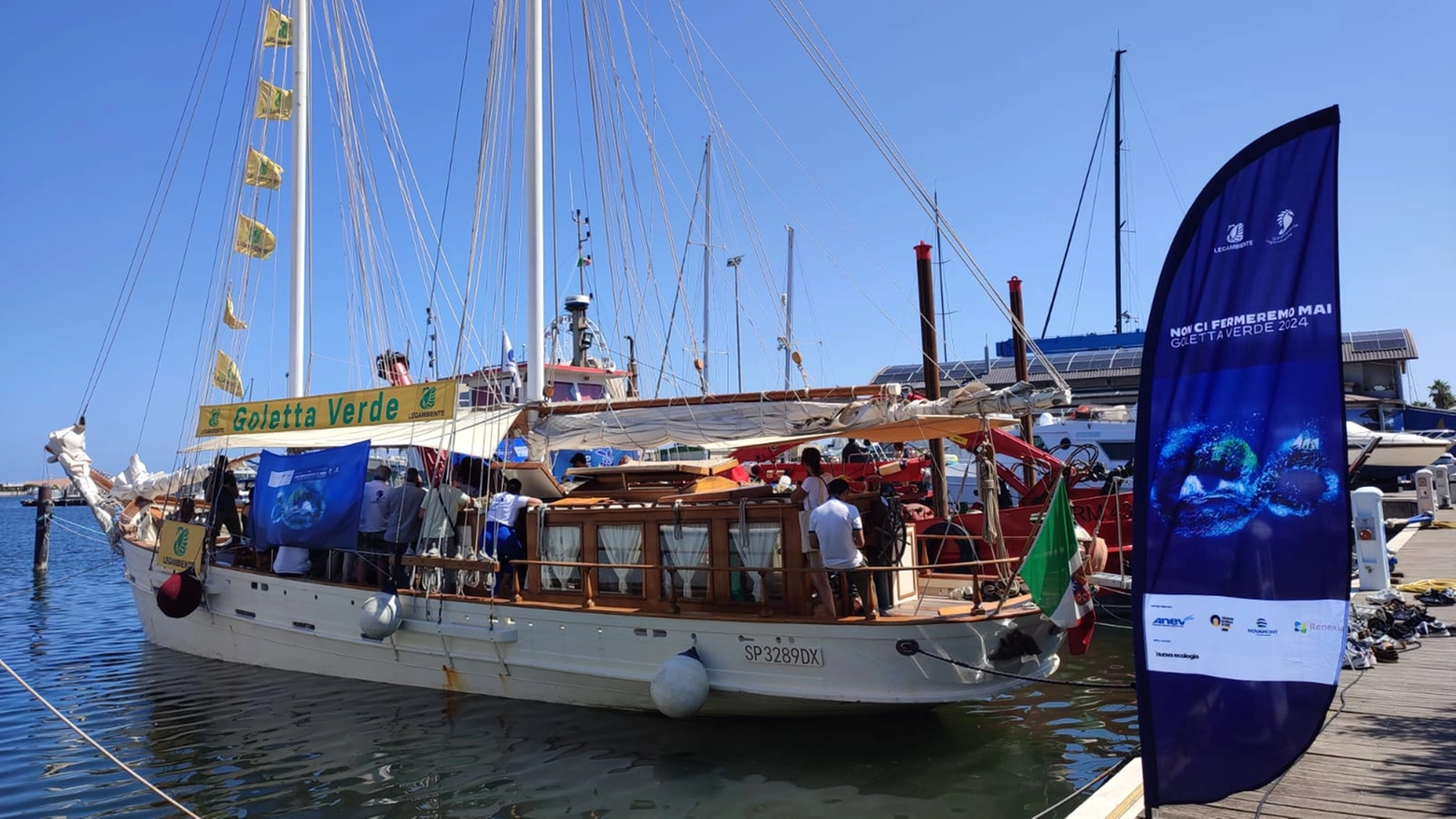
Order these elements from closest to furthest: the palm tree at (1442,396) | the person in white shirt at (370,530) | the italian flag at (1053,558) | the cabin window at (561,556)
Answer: the italian flag at (1053,558) < the cabin window at (561,556) < the person in white shirt at (370,530) < the palm tree at (1442,396)

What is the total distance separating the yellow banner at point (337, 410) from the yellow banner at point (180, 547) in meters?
1.51

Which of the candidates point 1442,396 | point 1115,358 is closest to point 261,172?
point 1115,358

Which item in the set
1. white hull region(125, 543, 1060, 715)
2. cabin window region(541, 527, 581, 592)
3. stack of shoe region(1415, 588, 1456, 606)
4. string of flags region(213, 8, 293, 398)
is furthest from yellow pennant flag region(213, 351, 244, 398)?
stack of shoe region(1415, 588, 1456, 606)

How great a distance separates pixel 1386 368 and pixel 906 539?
40.5m

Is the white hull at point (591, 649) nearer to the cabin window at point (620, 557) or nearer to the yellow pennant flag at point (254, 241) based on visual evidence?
the cabin window at point (620, 557)

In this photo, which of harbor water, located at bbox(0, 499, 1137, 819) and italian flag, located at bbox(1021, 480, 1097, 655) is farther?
harbor water, located at bbox(0, 499, 1137, 819)

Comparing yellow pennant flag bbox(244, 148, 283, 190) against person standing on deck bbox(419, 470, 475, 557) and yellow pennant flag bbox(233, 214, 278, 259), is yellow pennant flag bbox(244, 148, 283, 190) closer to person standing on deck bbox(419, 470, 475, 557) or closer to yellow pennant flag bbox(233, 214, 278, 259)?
yellow pennant flag bbox(233, 214, 278, 259)

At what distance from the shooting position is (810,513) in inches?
347

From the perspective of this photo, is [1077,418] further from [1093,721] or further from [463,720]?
[463,720]

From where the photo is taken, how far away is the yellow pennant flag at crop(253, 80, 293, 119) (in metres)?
19.2

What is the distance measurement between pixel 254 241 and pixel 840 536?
52.6 ft

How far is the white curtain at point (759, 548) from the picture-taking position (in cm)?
918

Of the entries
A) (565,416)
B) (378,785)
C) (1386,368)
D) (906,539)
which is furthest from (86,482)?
(1386,368)

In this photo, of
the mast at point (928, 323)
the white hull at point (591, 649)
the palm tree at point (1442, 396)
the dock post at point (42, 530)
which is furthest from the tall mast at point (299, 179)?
the palm tree at point (1442, 396)
